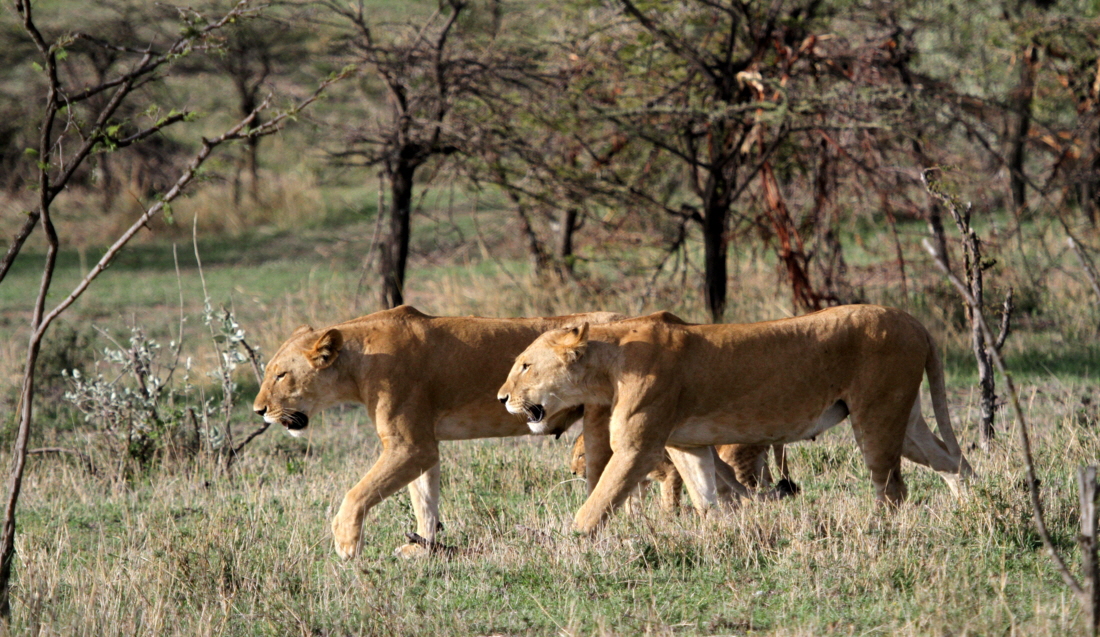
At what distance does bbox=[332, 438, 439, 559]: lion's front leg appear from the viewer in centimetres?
539

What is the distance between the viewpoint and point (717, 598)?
4.68 m

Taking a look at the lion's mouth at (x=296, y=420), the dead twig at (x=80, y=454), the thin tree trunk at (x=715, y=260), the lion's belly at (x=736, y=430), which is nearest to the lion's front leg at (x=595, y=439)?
the lion's belly at (x=736, y=430)

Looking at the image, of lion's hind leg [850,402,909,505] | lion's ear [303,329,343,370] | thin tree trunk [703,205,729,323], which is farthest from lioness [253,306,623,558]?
thin tree trunk [703,205,729,323]

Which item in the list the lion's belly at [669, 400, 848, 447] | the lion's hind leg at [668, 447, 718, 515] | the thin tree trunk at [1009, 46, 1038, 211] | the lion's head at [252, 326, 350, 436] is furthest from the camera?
the thin tree trunk at [1009, 46, 1038, 211]

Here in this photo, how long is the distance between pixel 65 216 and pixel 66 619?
1923cm

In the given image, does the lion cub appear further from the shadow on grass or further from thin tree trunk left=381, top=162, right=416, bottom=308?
thin tree trunk left=381, top=162, right=416, bottom=308

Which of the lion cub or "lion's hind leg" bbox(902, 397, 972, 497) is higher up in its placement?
"lion's hind leg" bbox(902, 397, 972, 497)

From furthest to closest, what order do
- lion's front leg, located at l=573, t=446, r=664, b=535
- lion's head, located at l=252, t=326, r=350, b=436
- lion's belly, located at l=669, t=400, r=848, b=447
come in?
1. lion's head, located at l=252, t=326, r=350, b=436
2. lion's belly, located at l=669, t=400, r=848, b=447
3. lion's front leg, located at l=573, t=446, r=664, b=535

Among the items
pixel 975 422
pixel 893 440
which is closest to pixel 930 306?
pixel 975 422

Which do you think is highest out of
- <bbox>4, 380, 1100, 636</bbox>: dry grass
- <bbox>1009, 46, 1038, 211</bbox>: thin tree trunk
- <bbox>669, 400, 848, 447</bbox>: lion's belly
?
<bbox>1009, 46, 1038, 211</bbox>: thin tree trunk

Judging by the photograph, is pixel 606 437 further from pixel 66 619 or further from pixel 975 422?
pixel 975 422

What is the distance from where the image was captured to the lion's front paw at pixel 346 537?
17.6ft

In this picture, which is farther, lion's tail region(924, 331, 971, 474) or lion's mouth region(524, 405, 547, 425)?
lion's tail region(924, 331, 971, 474)

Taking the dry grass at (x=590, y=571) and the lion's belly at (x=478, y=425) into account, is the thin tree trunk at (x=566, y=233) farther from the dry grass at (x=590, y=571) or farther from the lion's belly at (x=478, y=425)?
the lion's belly at (x=478, y=425)
